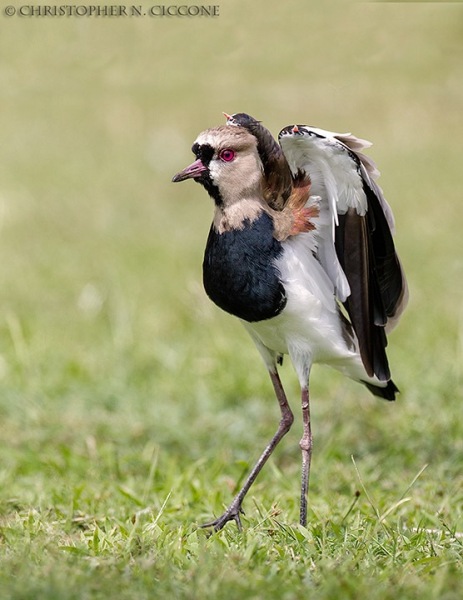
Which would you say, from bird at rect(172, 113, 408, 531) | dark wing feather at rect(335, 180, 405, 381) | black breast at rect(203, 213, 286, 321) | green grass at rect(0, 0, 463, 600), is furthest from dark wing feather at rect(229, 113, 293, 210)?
green grass at rect(0, 0, 463, 600)

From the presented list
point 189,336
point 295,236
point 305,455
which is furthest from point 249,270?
point 189,336

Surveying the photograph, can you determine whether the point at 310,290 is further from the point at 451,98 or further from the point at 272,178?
the point at 451,98

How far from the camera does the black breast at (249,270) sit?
3637mm

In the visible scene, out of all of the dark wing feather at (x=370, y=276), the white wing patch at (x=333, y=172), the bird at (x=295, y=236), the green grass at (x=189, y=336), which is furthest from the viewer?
the dark wing feather at (x=370, y=276)

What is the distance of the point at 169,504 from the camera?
423 cm

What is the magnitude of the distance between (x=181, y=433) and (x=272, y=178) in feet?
6.92

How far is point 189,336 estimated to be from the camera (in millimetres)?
7062

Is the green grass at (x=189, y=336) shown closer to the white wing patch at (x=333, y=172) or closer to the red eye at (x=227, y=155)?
the white wing patch at (x=333, y=172)

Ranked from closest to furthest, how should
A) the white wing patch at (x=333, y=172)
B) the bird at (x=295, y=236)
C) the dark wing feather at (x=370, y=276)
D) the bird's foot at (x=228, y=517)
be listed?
the white wing patch at (x=333, y=172), the bird at (x=295, y=236), the dark wing feather at (x=370, y=276), the bird's foot at (x=228, y=517)

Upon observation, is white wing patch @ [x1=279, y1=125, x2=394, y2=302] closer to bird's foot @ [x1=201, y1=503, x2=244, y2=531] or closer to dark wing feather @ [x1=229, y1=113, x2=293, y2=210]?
dark wing feather @ [x1=229, y1=113, x2=293, y2=210]

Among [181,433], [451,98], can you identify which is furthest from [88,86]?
[181,433]

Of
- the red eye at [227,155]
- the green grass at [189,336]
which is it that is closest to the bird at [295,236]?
the red eye at [227,155]

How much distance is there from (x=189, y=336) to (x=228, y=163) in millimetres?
3503

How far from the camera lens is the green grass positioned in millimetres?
3334
